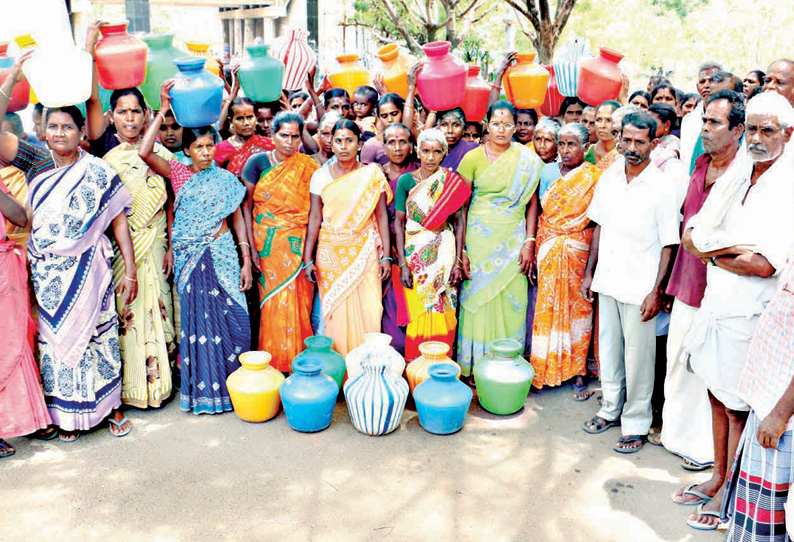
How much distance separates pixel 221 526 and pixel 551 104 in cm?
401

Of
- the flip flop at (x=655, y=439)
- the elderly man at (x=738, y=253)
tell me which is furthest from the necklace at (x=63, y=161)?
the flip flop at (x=655, y=439)

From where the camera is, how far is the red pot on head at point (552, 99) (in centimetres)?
536

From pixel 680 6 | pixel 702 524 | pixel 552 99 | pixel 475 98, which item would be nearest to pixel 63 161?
pixel 475 98

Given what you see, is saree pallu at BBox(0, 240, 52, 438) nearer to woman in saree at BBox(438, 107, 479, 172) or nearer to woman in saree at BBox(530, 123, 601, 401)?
woman in saree at BBox(438, 107, 479, 172)

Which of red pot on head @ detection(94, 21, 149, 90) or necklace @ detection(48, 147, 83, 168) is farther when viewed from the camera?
red pot on head @ detection(94, 21, 149, 90)

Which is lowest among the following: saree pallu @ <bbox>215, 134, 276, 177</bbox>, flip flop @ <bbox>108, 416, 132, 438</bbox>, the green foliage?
flip flop @ <bbox>108, 416, 132, 438</bbox>

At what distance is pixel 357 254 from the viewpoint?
13.4ft

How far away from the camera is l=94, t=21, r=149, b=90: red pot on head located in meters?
3.76

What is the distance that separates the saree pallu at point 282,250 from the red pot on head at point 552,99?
2.18 m

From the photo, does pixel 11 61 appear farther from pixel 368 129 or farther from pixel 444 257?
pixel 444 257

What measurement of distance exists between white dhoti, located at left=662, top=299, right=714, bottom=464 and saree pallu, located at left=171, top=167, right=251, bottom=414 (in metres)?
2.33

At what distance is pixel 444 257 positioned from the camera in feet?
13.3

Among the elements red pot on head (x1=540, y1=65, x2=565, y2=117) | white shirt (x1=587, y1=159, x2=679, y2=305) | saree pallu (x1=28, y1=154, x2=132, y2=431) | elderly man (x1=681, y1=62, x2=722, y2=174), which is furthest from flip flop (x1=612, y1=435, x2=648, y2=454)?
red pot on head (x1=540, y1=65, x2=565, y2=117)

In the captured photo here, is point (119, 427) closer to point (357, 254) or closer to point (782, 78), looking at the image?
point (357, 254)
